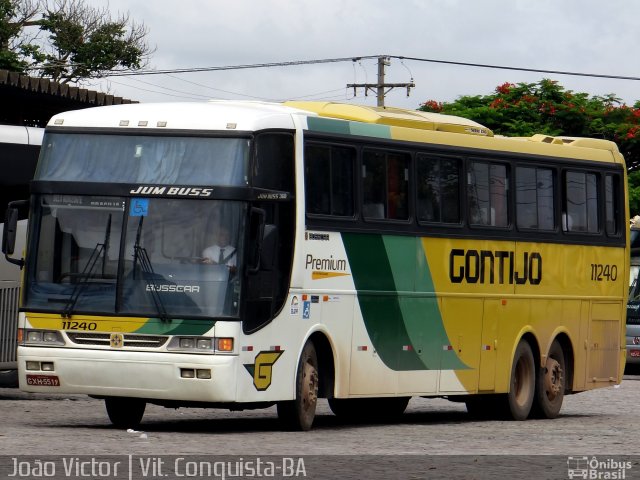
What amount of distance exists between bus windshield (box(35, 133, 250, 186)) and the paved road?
8.24ft

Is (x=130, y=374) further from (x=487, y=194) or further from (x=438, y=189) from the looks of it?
(x=487, y=194)

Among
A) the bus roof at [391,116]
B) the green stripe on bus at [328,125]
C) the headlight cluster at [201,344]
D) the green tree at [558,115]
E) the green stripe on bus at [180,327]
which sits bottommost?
the headlight cluster at [201,344]

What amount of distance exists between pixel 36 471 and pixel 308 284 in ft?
18.1

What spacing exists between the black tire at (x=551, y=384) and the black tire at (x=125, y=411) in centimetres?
624

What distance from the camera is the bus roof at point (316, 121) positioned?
672 inches

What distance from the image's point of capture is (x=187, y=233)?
16562 mm

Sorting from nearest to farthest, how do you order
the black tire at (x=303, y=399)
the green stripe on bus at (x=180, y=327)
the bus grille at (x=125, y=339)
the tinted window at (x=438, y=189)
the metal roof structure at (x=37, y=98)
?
the green stripe on bus at (x=180, y=327) → the bus grille at (x=125, y=339) → the black tire at (x=303, y=399) → the tinted window at (x=438, y=189) → the metal roof structure at (x=37, y=98)

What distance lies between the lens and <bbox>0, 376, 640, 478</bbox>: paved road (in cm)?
1471

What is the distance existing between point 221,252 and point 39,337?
80.0 inches

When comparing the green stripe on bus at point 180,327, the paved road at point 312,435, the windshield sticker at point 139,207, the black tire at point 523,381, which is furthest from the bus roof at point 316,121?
the paved road at point 312,435

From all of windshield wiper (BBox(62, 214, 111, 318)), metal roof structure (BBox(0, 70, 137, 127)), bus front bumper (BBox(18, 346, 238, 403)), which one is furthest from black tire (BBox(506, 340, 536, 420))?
metal roof structure (BBox(0, 70, 137, 127))

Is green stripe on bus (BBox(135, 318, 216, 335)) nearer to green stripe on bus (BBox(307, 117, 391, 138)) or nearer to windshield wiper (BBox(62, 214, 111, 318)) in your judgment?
windshield wiper (BBox(62, 214, 111, 318))

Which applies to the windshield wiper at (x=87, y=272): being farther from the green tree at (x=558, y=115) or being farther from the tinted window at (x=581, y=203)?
the green tree at (x=558, y=115)

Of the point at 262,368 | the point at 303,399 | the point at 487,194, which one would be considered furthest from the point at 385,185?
the point at 262,368
